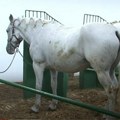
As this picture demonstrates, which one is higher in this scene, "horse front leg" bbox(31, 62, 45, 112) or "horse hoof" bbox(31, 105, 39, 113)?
"horse front leg" bbox(31, 62, 45, 112)

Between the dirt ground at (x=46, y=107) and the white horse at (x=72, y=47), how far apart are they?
21 cm

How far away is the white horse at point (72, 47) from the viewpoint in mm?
3678

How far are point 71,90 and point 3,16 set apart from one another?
6.53ft

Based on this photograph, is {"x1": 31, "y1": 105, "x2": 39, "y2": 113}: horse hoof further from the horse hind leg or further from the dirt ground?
the horse hind leg

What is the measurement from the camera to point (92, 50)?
3.70 metres

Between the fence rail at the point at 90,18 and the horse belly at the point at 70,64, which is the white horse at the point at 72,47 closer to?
the horse belly at the point at 70,64

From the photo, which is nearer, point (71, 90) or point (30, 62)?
point (30, 62)

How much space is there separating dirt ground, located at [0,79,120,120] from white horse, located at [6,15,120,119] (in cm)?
21

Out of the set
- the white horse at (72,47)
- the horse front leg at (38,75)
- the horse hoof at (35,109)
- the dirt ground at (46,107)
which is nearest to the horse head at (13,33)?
the white horse at (72,47)

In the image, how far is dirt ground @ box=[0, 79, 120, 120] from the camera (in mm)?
4488

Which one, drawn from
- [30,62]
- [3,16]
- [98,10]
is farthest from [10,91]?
[98,10]

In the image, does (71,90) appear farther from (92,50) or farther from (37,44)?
(92,50)

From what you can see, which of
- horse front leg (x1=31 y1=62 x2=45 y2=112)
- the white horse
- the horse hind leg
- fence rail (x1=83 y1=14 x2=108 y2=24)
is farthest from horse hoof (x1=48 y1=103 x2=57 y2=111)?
fence rail (x1=83 y1=14 x2=108 y2=24)

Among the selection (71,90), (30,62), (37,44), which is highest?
(37,44)
